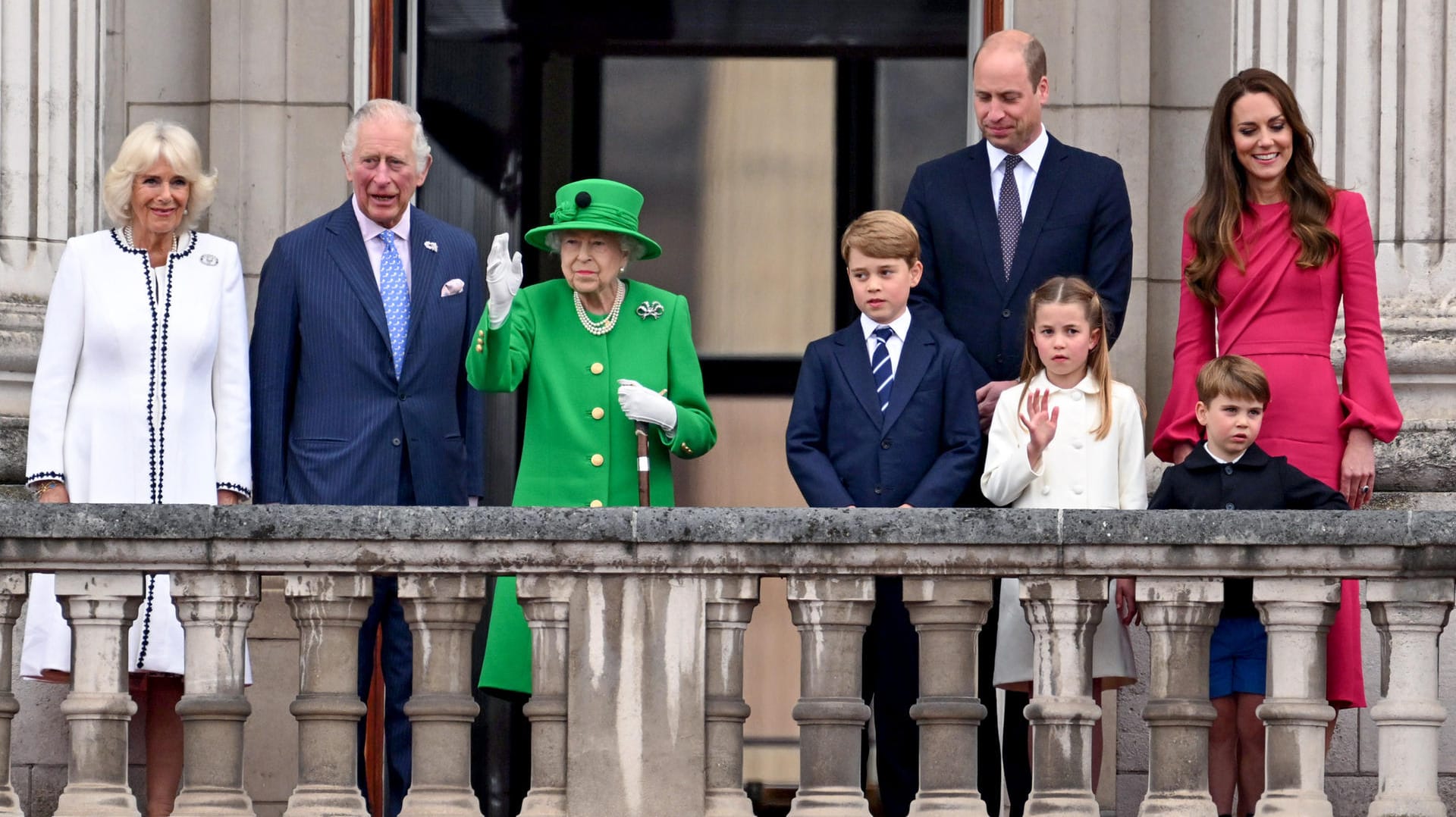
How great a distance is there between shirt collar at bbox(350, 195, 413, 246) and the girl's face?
1695 millimetres

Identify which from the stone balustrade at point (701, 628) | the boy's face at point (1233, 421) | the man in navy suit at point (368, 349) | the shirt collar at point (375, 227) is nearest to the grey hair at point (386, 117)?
the man in navy suit at point (368, 349)

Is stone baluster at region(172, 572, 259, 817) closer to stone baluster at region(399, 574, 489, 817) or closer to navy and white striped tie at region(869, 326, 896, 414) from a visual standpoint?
stone baluster at region(399, 574, 489, 817)

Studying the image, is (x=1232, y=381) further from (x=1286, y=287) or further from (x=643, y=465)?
Answer: (x=643, y=465)

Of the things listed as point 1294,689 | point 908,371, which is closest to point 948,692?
point 1294,689

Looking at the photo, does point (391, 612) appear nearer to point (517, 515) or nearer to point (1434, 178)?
point (517, 515)

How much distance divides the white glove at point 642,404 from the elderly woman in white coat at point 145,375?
1.01 m

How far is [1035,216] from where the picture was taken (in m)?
6.30

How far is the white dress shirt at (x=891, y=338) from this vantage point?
6.00 metres

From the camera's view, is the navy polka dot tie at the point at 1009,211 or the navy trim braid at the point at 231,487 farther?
the navy polka dot tie at the point at 1009,211

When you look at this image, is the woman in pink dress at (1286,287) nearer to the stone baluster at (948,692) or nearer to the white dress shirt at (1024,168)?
the white dress shirt at (1024,168)

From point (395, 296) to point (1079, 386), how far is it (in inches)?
70.8

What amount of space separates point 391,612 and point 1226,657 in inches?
80.7

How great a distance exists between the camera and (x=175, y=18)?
801cm

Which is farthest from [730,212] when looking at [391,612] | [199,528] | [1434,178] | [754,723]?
[199,528]
